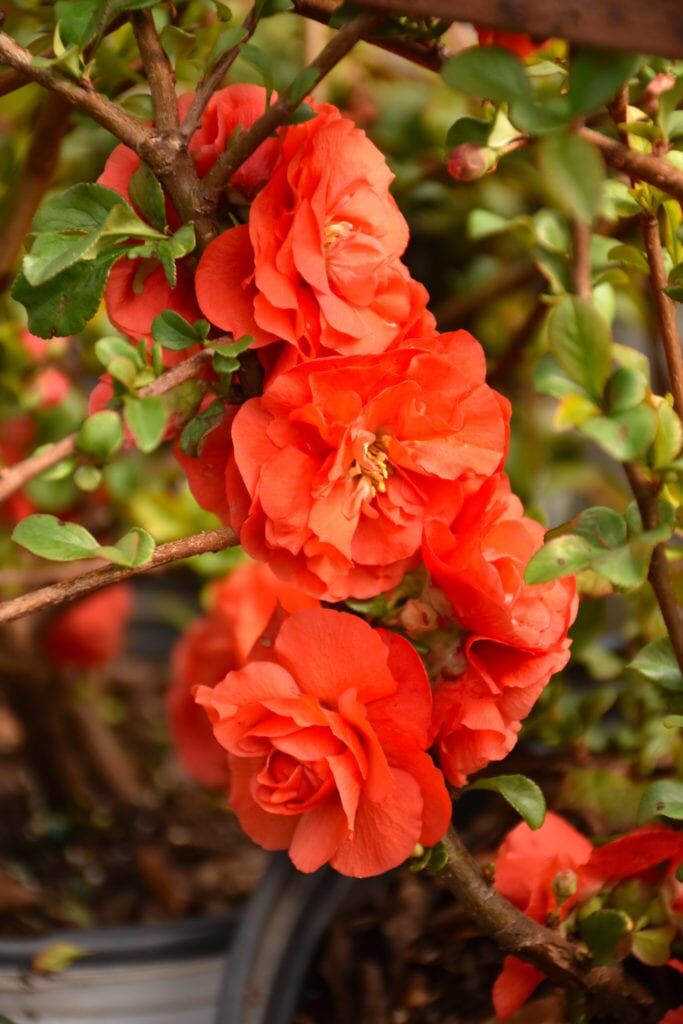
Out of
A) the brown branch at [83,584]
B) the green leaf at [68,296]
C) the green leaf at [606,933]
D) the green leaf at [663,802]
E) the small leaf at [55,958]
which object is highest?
the green leaf at [68,296]

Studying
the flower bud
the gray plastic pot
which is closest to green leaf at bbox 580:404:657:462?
the flower bud

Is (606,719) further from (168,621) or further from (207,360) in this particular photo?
(168,621)

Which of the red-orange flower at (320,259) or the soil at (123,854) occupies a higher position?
the red-orange flower at (320,259)

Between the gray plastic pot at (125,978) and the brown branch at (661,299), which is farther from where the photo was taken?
the gray plastic pot at (125,978)

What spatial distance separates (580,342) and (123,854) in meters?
0.72

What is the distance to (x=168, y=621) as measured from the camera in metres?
1.43

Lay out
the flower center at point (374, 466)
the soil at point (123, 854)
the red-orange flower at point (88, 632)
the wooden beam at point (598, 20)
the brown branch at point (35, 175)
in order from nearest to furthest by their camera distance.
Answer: the wooden beam at point (598, 20), the flower center at point (374, 466), the brown branch at point (35, 175), the soil at point (123, 854), the red-orange flower at point (88, 632)

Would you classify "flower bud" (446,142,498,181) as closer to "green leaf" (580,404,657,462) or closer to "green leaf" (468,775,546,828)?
"green leaf" (580,404,657,462)

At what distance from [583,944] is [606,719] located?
320 mm

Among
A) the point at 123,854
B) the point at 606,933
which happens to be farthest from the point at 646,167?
the point at 123,854

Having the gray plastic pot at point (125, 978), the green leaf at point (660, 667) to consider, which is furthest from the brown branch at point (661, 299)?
the gray plastic pot at point (125, 978)

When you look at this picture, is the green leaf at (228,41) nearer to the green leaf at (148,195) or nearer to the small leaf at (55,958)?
the green leaf at (148,195)

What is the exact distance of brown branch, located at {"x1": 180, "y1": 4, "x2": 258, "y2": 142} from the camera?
0.38 metres

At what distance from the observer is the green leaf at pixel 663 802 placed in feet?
1.35
